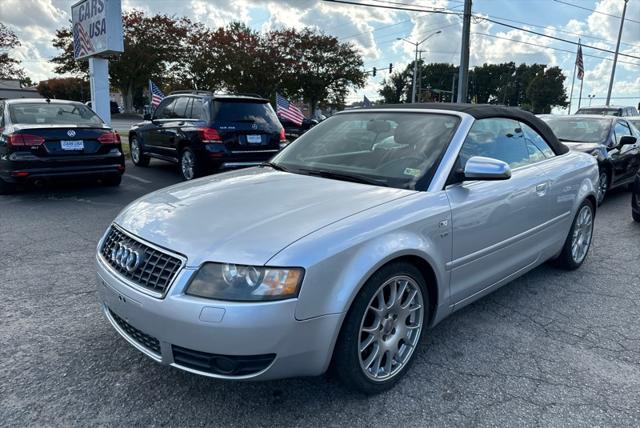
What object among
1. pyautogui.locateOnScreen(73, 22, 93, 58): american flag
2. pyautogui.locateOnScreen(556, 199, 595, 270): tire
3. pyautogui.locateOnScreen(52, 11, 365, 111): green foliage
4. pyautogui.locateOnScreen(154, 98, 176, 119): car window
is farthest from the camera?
pyautogui.locateOnScreen(52, 11, 365, 111): green foliage

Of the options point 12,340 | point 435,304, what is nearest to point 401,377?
point 435,304

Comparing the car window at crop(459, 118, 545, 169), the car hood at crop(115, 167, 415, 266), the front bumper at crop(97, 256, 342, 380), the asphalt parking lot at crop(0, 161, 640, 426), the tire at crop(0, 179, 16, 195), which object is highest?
the car window at crop(459, 118, 545, 169)

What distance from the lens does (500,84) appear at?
10181 cm

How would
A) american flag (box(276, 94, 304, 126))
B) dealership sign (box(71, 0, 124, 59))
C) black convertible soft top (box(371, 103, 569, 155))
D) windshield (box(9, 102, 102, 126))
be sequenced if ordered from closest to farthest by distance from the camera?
black convertible soft top (box(371, 103, 569, 155)) → windshield (box(9, 102, 102, 126)) → dealership sign (box(71, 0, 124, 59)) → american flag (box(276, 94, 304, 126))

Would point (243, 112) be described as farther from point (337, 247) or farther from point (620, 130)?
point (337, 247)

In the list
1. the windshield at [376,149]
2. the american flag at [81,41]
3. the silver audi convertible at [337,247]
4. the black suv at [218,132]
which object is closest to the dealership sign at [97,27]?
the american flag at [81,41]

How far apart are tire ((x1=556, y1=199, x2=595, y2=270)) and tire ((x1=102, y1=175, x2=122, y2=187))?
22.2 ft

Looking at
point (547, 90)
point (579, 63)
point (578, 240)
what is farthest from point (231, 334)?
point (547, 90)

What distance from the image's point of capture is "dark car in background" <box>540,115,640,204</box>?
24.4 feet

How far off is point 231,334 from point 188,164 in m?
7.16

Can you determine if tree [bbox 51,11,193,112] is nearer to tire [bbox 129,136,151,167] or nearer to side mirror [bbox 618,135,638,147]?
tire [bbox 129,136,151,167]

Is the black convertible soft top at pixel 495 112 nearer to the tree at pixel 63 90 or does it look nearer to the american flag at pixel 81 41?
the american flag at pixel 81 41

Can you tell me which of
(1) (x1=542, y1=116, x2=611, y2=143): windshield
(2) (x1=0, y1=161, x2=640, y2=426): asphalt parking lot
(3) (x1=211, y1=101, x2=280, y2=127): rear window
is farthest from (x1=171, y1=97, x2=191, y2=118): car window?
(1) (x1=542, y1=116, x2=611, y2=143): windshield

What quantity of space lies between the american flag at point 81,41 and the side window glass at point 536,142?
36.8 ft
